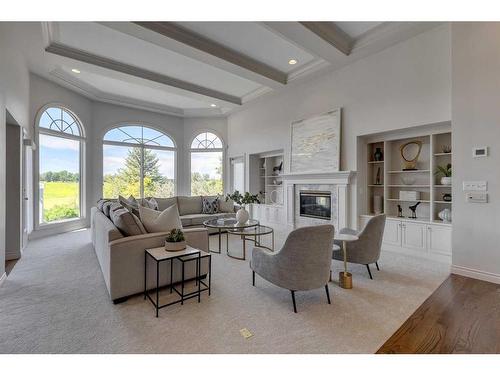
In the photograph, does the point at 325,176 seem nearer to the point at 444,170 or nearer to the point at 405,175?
the point at 405,175

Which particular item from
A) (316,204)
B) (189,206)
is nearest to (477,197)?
(316,204)

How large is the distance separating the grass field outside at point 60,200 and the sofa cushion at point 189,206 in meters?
2.77

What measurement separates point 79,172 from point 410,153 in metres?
7.66

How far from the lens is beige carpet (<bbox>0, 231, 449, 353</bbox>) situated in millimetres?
1792

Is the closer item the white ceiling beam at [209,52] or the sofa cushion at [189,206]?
the white ceiling beam at [209,52]

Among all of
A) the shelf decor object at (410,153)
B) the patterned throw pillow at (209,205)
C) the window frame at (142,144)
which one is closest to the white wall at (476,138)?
the shelf decor object at (410,153)

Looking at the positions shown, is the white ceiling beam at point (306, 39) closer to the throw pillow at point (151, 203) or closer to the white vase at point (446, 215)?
the white vase at point (446, 215)

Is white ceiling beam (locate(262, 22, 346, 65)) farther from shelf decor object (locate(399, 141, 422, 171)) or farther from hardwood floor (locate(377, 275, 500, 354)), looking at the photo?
hardwood floor (locate(377, 275, 500, 354))

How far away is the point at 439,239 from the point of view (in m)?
3.71

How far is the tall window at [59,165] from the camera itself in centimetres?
553

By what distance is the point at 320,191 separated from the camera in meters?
5.28

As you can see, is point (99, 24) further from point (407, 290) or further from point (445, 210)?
point (445, 210)
